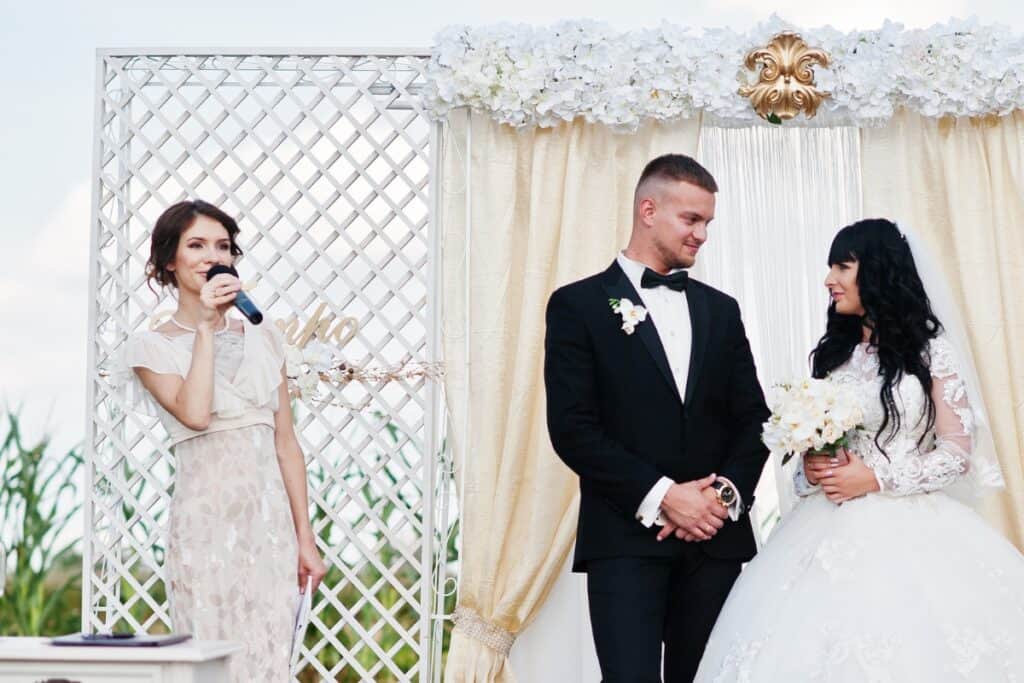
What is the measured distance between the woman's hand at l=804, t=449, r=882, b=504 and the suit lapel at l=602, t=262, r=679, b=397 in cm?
43

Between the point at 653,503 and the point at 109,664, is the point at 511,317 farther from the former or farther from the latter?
the point at 109,664

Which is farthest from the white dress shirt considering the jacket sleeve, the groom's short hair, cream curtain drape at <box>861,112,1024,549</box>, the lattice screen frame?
cream curtain drape at <box>861,112,1024,549</box>

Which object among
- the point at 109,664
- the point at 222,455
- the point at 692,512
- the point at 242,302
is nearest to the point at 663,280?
the point at 692,512

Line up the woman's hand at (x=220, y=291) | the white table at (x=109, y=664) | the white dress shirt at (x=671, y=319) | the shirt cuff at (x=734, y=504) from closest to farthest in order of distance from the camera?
the white table at (x=109, y=664), the woman's hand at (x=220, y=291), the shirt cuff at (x=734, y=504), the white dress shirt at (x=671, y=319)

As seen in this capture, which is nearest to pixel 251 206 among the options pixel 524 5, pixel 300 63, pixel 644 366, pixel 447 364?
pixel 300 63

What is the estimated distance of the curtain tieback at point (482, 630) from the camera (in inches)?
177

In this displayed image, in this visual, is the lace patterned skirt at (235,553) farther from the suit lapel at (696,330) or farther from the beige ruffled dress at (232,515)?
the suit lapel at (696,330)

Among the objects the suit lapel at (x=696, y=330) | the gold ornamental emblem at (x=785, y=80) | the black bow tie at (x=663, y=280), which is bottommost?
the suit lapel at (x=696, y=330)

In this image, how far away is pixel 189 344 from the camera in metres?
3.37

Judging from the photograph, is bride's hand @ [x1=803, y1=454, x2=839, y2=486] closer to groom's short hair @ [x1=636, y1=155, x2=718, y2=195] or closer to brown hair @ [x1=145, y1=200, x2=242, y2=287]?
groom's short hair @ [x1=636, y1=155, x2=718, y2=195]

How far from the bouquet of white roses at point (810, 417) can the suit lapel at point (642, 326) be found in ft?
0.85

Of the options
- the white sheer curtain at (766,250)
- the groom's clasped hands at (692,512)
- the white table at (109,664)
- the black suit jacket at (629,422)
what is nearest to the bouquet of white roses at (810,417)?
the black suit jacket at (629,422)

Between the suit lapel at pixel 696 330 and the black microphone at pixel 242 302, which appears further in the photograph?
the suit lapel at pixel 696 330

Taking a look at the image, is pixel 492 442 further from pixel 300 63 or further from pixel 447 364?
pixel 300 63
